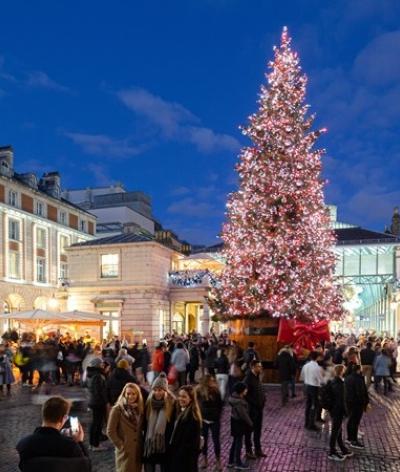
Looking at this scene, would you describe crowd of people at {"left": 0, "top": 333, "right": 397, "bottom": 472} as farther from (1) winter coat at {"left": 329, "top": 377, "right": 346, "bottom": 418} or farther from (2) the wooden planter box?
(2) the wooden planter box

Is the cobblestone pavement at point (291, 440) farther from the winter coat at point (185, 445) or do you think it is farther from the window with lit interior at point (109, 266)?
the window with lit interior at point (109, 266)

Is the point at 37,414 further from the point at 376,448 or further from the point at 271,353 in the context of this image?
the point at 271,353

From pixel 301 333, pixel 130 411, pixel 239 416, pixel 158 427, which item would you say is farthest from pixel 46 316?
pixel 158 427

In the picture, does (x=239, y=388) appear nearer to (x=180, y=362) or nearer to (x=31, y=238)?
(x=180, y=362)

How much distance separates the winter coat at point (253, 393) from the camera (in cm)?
955

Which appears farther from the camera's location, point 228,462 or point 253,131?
point 253,131

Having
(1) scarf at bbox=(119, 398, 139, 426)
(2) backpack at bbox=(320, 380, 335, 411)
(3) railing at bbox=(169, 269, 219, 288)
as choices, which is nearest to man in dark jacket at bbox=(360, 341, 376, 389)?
(2) backpack at bbox=(320, 380, 335, 411)

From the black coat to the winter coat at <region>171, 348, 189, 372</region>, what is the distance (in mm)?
14032

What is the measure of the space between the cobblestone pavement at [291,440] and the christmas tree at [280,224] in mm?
5048

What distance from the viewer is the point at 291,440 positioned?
1080 centimetres

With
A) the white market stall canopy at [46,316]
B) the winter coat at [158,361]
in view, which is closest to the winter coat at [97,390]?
the winter coat at [158,361]

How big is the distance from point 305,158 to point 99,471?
15020 mm

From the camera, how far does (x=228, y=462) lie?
9.12 m

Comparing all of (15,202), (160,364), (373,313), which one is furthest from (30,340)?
(373,313)
